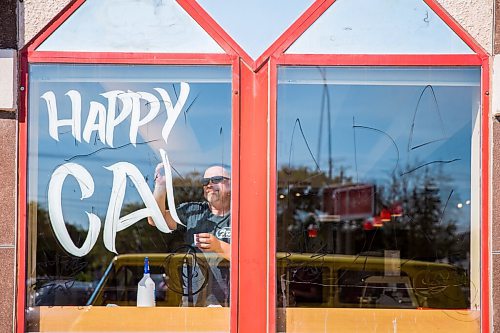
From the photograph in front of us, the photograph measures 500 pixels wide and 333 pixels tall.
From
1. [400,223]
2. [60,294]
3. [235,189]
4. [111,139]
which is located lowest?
[60,294]

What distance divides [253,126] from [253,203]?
0.48 m

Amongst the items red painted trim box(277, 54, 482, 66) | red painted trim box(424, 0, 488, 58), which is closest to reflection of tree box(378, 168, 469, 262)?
red painted trim box(277, 54, 482, 66)

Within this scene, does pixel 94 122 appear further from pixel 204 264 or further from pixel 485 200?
pixel 485 200

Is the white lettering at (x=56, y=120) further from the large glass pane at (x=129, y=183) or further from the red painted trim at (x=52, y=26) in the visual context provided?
the red painted trim at (x=52, y=26)

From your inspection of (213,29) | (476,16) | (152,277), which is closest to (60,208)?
(152,277)

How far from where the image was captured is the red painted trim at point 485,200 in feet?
16.4

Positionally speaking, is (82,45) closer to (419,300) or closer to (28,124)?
(28,124)

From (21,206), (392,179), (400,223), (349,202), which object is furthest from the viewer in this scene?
(349,202)

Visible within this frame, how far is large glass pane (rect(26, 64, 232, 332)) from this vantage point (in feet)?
16.8

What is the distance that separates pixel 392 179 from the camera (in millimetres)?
5461

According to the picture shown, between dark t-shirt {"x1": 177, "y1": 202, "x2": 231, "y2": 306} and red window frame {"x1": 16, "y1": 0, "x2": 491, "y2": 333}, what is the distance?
0.28 feet

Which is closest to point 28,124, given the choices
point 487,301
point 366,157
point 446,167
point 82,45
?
point 82,45

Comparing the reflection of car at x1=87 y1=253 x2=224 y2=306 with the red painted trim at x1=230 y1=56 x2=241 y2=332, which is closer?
the red painted trim at x1=230 y1=56 x2=241 y2=332

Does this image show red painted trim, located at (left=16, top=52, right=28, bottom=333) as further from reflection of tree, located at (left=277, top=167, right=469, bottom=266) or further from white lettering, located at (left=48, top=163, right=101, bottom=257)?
reflection of tree, located at (left=277, top=167, right=469, bottom=266)
